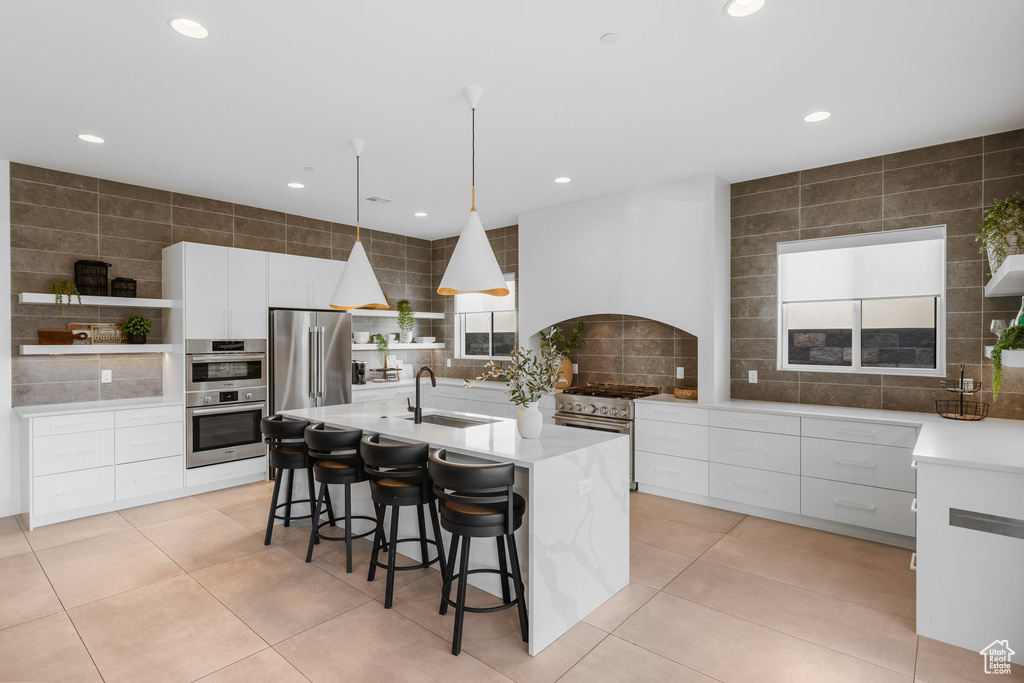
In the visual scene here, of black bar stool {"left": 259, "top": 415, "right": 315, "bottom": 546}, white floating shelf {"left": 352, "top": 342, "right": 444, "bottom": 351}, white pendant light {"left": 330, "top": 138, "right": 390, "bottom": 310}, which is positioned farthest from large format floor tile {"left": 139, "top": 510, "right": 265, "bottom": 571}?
white floating shelf {"left": 352, "top": 342, "right": 444, "bottom": 351}

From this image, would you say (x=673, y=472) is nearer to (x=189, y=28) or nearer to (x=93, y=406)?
(x=189, y=28)

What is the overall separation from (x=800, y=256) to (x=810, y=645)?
10.1 feet

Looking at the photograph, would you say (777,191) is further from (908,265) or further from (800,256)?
(908,265)

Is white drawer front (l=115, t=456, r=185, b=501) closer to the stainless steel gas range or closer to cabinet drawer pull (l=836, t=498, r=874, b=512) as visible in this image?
the stainless steel gas range

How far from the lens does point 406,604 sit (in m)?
2.81

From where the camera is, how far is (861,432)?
11.9 ft

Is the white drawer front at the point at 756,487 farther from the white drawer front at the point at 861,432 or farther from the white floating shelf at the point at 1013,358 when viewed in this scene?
Answer: the white floating shelf at the point at 1013,358

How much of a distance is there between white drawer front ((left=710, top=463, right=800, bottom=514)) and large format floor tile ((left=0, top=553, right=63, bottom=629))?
438 centimetres

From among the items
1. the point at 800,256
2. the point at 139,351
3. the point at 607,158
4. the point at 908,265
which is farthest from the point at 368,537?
the point at 908,265

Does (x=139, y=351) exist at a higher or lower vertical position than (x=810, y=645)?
higher

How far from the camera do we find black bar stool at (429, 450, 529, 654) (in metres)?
2.31

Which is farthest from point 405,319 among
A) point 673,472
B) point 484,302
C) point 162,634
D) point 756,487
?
point 162,634

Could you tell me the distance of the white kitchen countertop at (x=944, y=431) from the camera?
2365 millimetres

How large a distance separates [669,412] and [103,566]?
4.20 m
